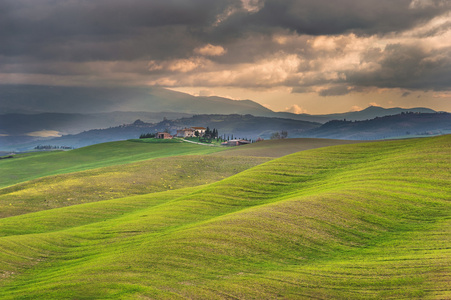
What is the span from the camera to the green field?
1110 inches

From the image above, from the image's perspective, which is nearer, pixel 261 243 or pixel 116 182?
pixel 261 243

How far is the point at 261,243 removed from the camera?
3588 centimetres

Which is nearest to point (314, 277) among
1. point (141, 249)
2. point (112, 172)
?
point (141, 249)

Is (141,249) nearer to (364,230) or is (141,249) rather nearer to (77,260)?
(77,260)

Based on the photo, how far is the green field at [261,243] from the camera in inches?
1110

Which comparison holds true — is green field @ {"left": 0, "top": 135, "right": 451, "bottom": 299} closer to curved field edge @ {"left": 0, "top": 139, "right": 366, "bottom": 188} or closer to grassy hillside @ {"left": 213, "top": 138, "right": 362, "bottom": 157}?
grassy hillside @ {"left": 213, "top": 138, "right": 362, "bottom": 157}

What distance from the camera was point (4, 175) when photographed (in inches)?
5699

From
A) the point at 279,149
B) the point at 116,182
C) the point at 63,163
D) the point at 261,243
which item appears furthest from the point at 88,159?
the point at 261,243

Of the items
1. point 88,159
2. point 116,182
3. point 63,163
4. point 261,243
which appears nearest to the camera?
point 261,243

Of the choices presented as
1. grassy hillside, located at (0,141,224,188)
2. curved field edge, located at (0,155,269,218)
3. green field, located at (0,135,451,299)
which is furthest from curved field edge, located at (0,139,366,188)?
green field, located at (0,135,451,299)

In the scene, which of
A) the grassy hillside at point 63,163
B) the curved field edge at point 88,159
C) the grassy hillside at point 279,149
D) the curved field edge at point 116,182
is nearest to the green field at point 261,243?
the curved field edge at point 116,182

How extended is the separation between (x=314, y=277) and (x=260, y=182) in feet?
128

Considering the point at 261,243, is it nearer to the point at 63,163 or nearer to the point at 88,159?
the point at 63,163

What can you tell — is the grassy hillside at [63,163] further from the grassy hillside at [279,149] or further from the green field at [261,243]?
the green field at [261,243]
